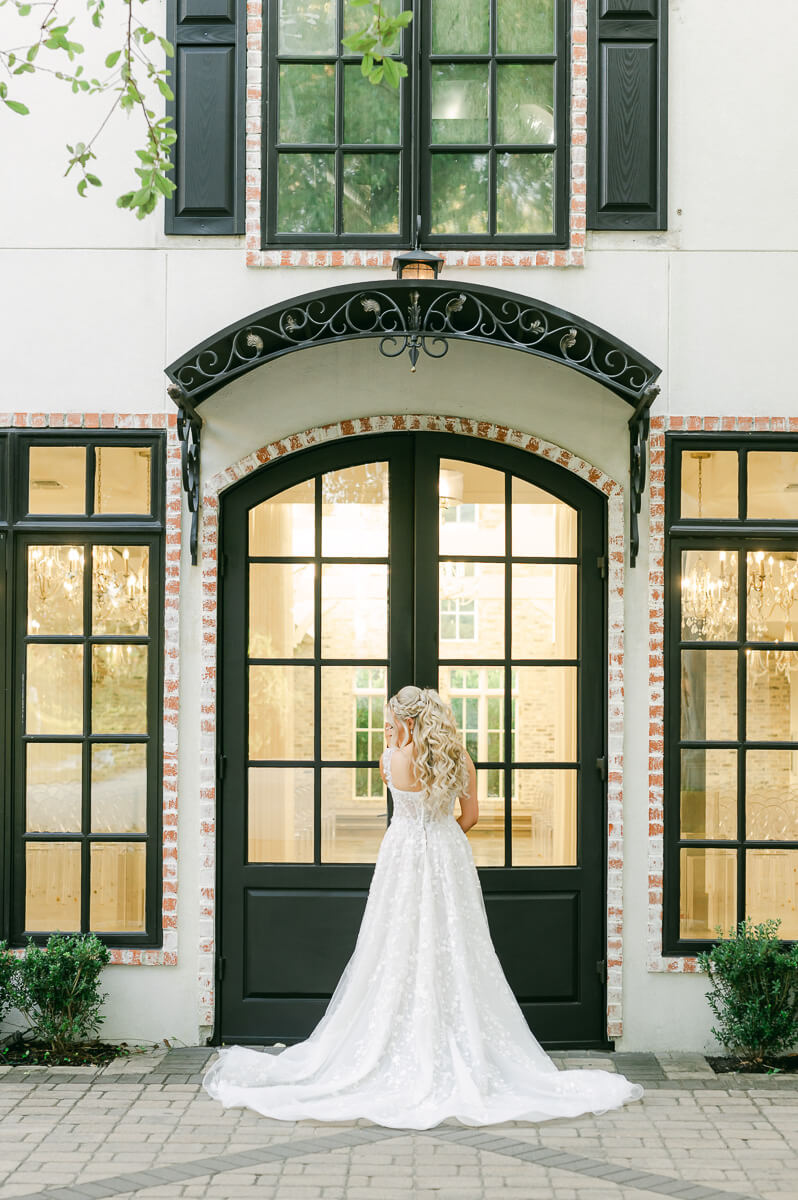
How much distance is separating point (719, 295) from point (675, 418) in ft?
2.25

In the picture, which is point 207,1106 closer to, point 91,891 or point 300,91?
point 91,891

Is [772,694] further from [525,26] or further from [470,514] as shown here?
[525,26]

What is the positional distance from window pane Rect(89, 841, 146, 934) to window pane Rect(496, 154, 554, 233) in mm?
3789

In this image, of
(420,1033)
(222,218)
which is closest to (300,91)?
(222,218)

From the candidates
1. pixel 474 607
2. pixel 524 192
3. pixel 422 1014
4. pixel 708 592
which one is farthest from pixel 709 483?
pixel 422 1014

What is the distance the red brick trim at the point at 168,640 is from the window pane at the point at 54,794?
1.64 feet

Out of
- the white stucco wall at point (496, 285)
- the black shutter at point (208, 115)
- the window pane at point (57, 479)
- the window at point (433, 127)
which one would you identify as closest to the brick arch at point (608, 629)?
the white stucco wall at point (496, 285)

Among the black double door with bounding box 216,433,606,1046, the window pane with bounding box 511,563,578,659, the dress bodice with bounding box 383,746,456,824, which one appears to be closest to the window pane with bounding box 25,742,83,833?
the black double door with bounding box 216,433,606,1046

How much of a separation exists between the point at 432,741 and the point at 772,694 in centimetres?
194

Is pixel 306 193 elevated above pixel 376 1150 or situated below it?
above

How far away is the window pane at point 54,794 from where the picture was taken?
6.62m

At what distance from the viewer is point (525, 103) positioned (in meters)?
6.62

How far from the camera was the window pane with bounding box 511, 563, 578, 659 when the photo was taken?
664 cm

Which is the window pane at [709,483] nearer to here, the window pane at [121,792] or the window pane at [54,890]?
the window pane at [121,792]
